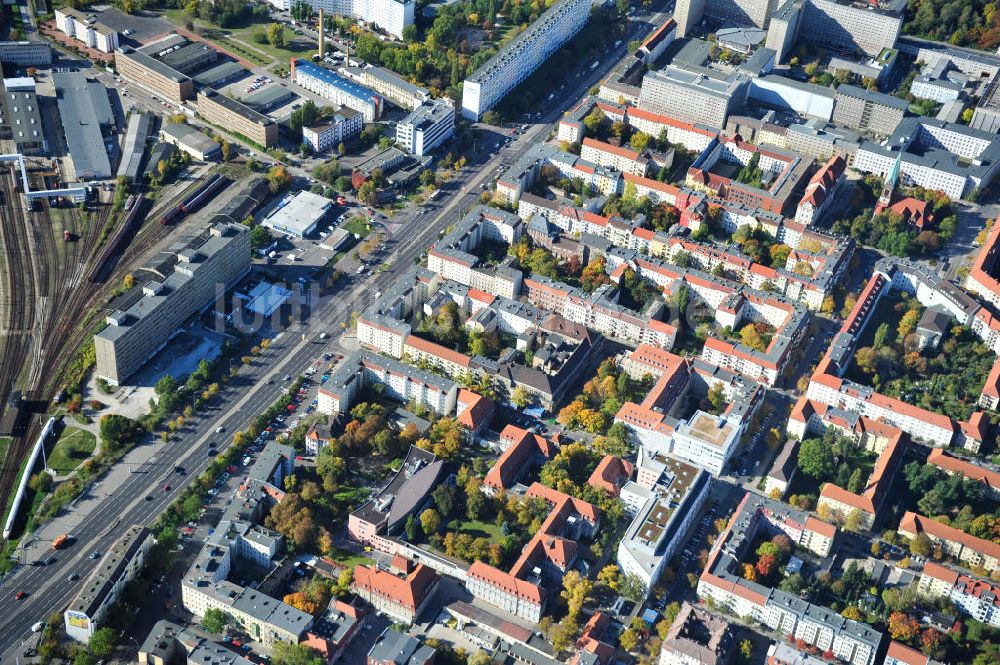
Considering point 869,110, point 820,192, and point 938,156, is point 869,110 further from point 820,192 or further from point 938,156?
point 820,192

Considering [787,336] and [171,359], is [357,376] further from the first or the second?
[787,336]

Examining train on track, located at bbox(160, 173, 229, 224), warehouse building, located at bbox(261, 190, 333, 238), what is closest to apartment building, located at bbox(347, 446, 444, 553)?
warehouse building, located at bbox(261, 190, 333, 238)

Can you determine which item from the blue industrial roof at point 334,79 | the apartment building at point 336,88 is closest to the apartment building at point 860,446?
the apartment building at point 336,88

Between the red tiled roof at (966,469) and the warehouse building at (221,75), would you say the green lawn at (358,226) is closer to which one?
the warehouse building at (221,75)

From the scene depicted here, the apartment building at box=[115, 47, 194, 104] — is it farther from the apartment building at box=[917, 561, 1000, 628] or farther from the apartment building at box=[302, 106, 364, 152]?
the apartment building at box=[917, 561, 1000, 628]

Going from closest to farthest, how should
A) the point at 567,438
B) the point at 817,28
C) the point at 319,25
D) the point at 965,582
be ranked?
the point at 965,582, the point at 567,438, the point at 319,25, the point at 817,28

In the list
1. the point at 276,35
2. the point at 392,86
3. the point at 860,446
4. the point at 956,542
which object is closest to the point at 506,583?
the point at 956,542

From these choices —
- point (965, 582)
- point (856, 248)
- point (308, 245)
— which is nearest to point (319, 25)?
point (308, 245)
